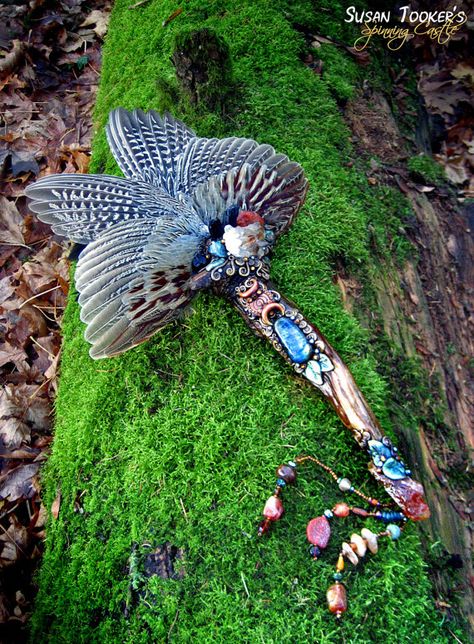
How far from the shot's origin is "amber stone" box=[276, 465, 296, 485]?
217cm

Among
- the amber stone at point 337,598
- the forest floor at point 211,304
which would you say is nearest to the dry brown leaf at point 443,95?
the forest floor at point 211,304

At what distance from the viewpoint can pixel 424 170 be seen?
393cm

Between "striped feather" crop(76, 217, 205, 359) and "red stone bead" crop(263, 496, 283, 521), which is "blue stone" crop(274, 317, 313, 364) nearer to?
"striped feather" crop(76, 217, 205, 359)

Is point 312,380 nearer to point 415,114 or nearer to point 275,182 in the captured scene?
point 275,182

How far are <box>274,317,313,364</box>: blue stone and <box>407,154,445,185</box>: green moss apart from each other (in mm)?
2071

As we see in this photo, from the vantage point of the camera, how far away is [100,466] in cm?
242

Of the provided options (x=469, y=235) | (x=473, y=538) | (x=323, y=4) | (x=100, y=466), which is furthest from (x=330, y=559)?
(x=323, y=4)

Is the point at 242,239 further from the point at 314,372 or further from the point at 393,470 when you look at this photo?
Result: the point at 393,470

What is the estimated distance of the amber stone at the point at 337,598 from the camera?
6.33ft

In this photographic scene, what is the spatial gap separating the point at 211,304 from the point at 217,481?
85 centimetres

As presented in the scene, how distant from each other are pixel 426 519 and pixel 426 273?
5.58 feet

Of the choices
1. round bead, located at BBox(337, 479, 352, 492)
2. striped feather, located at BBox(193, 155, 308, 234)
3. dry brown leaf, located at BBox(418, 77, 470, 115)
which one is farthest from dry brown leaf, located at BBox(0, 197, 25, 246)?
dry brown leaf, located at BBox(418, 77, 470, 115)

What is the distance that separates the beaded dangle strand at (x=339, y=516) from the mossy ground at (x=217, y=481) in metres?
0.04

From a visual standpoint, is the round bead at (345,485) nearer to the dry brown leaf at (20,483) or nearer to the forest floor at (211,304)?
the forest floor at (211,304)
